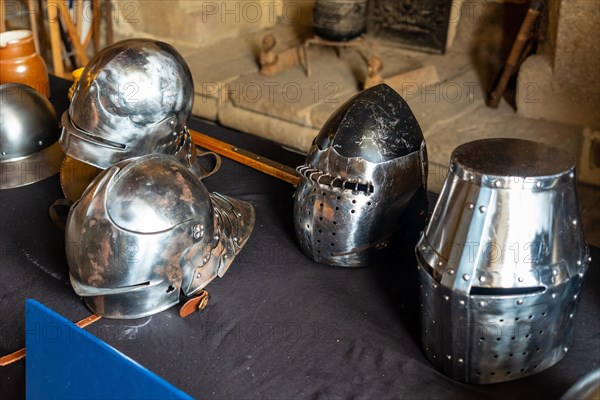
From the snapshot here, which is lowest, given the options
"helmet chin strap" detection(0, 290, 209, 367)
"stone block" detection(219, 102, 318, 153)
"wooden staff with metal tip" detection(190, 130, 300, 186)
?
"stone block" detection(219, 102, 318, 153)

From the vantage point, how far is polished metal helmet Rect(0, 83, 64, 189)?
164 centimetres

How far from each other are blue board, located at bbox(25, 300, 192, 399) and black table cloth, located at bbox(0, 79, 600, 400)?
0.10m

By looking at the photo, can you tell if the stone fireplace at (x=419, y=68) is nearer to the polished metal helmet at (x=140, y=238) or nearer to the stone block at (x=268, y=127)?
the stone block at (x=268, y=127)

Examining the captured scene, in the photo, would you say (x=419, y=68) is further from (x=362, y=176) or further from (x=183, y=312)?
(x=183, y=312)

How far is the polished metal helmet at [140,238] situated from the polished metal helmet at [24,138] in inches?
21.7

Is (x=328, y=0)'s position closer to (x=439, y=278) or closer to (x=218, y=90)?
(x=218, y=90)

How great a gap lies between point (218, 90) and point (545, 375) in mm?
1852

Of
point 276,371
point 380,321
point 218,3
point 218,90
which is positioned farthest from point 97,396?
point 218,3

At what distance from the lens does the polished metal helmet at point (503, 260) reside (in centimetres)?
95

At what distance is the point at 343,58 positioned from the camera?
2.80 meters

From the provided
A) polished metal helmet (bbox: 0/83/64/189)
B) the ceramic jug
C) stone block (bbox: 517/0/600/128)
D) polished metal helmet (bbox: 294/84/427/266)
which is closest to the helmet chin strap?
polished metal helmet (bbox: 294/84/427/266)

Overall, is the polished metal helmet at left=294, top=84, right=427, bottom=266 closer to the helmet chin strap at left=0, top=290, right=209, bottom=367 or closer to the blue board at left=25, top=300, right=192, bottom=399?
the helmet chin strap at left=0, top=290, right=209, bottom=367

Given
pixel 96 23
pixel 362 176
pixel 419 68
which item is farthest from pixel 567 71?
pixel 96 23

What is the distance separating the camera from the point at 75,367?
1.00 m
